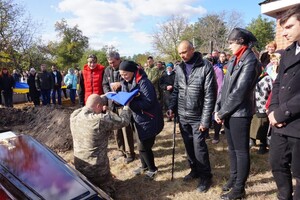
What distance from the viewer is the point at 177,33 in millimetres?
49906

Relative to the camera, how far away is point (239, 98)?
2.86m

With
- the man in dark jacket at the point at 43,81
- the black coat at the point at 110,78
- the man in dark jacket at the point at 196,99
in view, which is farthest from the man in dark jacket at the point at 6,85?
the man in dark jacket at the point at 196,99

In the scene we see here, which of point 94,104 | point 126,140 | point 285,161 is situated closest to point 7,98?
point 126,140

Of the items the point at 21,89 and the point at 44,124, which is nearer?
the point at 44,124

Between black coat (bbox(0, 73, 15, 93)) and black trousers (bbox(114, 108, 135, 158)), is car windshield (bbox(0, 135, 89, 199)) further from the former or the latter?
black coat (bbox(0, 73, 15, 93))

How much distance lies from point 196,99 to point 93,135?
1.36 m

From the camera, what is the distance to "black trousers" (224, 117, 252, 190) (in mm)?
2973

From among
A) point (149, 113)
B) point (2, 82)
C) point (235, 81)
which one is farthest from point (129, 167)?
point (2, 82)

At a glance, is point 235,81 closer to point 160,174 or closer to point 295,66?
point 295,66

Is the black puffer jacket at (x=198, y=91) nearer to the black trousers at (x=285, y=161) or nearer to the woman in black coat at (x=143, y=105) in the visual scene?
the woman in black coat at (x=143, y=105)

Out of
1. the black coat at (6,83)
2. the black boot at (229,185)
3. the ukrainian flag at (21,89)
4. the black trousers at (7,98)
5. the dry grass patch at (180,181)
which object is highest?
the black coat at (6,83)

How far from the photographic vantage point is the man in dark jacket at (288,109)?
2.14 m

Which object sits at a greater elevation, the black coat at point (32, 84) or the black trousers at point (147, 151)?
the black coat at point (32, 84)

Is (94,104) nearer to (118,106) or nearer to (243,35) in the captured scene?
(118,106)
